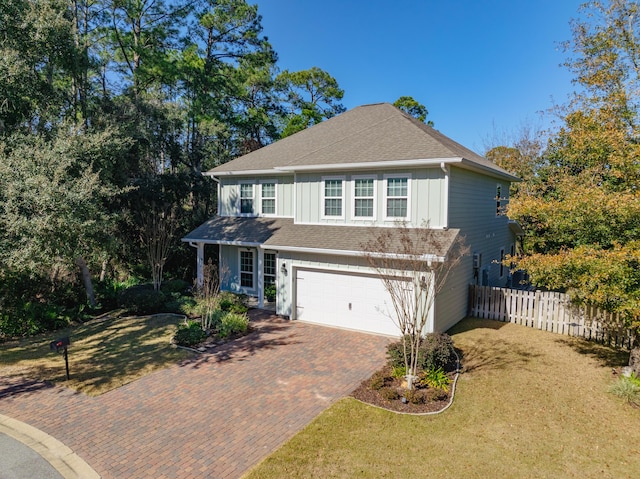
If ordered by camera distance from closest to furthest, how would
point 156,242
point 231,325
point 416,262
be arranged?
point 416,262, point 231,325, point 156,242

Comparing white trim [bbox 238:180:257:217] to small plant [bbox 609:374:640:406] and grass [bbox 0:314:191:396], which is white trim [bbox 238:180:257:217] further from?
small plant [bbox 609:374:640:406]

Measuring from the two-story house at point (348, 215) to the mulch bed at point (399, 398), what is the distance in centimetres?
339

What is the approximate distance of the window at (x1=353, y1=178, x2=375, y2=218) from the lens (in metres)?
13.9

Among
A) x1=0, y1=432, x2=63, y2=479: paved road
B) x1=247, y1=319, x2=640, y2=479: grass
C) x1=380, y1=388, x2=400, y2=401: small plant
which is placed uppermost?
x1=380, y1=388, x2=400, y2=401: small plant

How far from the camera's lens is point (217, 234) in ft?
58.1

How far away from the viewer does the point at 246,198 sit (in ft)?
61.0

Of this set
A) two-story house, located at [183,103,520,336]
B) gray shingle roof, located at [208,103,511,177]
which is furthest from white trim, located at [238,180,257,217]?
gray shingle roof, located at [208,103,511,177]

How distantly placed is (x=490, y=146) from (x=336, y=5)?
19.5 metres

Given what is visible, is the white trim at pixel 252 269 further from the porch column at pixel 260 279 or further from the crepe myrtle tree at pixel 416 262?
the crepe myrtle tree at pixel 416 262

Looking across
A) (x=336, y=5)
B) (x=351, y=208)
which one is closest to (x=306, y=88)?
(x=336, y=5)

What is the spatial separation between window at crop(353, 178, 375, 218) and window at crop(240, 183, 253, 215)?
6255 mm

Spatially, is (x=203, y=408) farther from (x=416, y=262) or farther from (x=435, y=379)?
(x=416, y=262)

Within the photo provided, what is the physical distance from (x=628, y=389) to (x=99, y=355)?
14037 mm

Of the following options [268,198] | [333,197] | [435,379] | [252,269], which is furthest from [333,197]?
[435,379]
